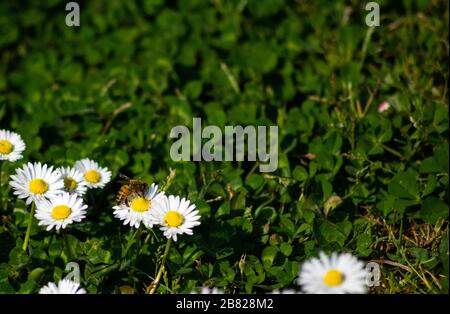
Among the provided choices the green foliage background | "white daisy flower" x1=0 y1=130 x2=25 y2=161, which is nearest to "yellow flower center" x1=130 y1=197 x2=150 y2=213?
the green foliage background

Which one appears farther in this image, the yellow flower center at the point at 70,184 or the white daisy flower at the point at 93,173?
the white daisy flower at the point at 93,173

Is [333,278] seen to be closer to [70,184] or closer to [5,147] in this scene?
[70,184]

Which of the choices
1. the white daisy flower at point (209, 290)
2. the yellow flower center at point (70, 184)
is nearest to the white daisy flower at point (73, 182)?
the yellow flower center at point (70, 184)

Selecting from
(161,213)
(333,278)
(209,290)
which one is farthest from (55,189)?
(333,278)

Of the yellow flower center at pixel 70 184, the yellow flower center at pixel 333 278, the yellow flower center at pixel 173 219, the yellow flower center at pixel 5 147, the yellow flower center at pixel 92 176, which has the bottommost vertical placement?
the yellow flower center at pixel 333 278

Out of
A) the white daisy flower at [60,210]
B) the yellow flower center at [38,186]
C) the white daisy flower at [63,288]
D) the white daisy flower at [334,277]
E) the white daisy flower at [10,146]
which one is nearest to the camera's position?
the white daisy flower at [334,277]

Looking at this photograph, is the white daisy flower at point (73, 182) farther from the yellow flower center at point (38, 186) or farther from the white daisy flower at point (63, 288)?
the white daisy flower at point (63, 288)
